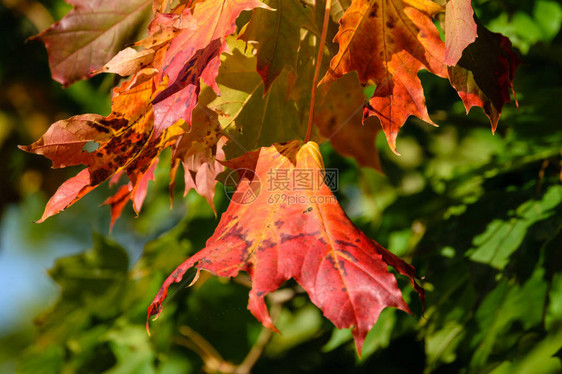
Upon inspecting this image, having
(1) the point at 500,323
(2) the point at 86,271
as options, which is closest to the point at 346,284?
(1) the point at 500,323

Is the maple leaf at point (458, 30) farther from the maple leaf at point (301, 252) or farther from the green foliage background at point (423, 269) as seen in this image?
the green foliage background at point (423, 269)

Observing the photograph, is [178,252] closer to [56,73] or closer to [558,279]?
[56,73]

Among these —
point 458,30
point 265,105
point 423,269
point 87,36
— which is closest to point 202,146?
point 265,105

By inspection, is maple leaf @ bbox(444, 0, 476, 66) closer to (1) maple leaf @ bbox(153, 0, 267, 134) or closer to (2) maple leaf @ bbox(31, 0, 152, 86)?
(1) maple leaf @ bbox(153, 0, 267, 134)

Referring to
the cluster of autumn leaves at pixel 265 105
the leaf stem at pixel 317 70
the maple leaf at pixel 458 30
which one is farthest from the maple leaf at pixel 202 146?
the maple leaf at pixel 458 30

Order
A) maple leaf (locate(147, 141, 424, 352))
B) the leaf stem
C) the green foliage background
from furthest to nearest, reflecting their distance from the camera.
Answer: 1. the green foliage background
2. the leaf stem
3. maple leaf (locate(147, 141, 424, 352))

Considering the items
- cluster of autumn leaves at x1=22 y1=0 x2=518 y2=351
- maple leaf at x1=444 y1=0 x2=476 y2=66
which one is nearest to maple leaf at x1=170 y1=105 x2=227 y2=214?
cluster of autumn leaves at x1=22 y1=0 x2=518 y2=351
